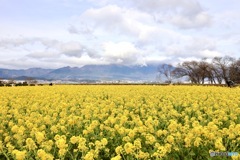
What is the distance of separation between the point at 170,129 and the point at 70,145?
2.68 meters

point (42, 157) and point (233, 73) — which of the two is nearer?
point (42, 157)

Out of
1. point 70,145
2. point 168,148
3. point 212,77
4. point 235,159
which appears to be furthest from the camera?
point 212,77

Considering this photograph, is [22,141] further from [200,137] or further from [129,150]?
[200,137]

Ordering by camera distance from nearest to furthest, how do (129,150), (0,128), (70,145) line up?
(129,150)
(70,145)
(0,128)

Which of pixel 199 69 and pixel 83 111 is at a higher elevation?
pixel 199 69

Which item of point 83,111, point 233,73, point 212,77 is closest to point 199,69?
point 212,77

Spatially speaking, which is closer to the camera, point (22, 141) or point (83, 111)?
point (22, 141)

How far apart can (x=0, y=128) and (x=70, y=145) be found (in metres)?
3.33

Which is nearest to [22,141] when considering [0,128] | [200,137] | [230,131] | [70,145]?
[70,145]

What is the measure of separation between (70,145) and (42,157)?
2430mm

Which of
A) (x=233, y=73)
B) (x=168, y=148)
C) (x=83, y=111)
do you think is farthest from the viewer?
(x=233, y=73)

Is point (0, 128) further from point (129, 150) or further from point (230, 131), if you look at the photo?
point (230, 131)

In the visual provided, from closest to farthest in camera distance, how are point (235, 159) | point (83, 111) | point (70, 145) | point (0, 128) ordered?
point (235, 159)
point (70, 145)
point (0, 128)
point (83, 111)

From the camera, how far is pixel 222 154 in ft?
22.0
